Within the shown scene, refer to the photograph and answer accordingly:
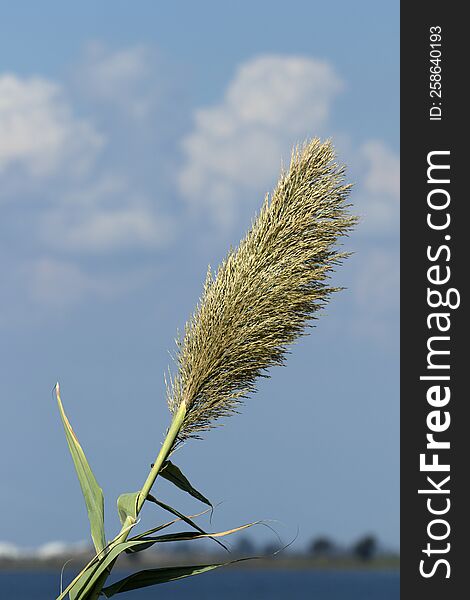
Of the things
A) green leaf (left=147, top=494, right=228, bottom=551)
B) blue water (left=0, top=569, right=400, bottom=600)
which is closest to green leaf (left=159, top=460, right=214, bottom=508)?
green leaf (left=147, top=494, right=228, bottom=551)

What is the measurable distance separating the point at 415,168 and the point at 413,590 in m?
1.88

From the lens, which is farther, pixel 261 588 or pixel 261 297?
pixel 261 588

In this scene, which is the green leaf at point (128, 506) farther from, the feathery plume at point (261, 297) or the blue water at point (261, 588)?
the blue water at point (261, 588)

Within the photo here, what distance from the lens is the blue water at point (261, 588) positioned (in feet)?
247

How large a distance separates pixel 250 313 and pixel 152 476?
1.75ft

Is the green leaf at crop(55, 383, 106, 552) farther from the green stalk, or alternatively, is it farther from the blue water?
the blue water

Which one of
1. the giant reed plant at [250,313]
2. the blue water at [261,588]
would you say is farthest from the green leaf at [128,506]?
the blue water at [261,588]

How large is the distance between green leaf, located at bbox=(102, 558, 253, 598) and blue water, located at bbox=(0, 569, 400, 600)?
198 feet

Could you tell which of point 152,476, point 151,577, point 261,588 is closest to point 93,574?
point 151,577

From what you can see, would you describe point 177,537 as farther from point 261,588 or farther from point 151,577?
point 261,588

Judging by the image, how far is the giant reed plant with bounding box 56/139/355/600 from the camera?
2.72 metres

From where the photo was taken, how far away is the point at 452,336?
14.7ft

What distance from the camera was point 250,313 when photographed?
107 inches

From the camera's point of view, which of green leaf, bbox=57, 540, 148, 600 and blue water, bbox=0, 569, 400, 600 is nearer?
green leaf, bbox=57, 540, 148, 600
